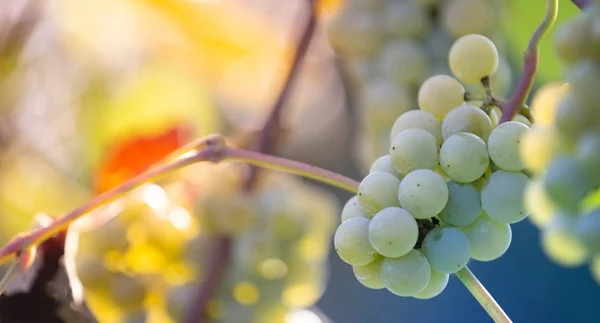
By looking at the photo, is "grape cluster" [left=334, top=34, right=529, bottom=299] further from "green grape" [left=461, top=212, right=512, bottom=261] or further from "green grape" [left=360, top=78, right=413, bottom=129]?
"green grape" [left=360, top=78, right=413, bottom=129]

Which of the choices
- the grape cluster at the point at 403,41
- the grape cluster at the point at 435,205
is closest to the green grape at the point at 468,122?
the grape cluster at the point at 435,205

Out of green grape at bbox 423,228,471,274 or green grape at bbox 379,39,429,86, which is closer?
green grape at bbox 423,228,471,274

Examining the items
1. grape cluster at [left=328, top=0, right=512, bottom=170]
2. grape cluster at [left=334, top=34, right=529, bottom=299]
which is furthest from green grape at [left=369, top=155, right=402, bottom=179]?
grape cluster at [left=328, top=0, right=512, bottom=170]

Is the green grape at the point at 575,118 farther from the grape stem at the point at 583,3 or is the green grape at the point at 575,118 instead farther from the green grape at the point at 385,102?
the green grape at the point at 385,102

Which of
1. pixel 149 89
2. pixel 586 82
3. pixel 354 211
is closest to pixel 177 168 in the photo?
pixel 354 211

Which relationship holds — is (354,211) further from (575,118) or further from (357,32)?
(357,32)
